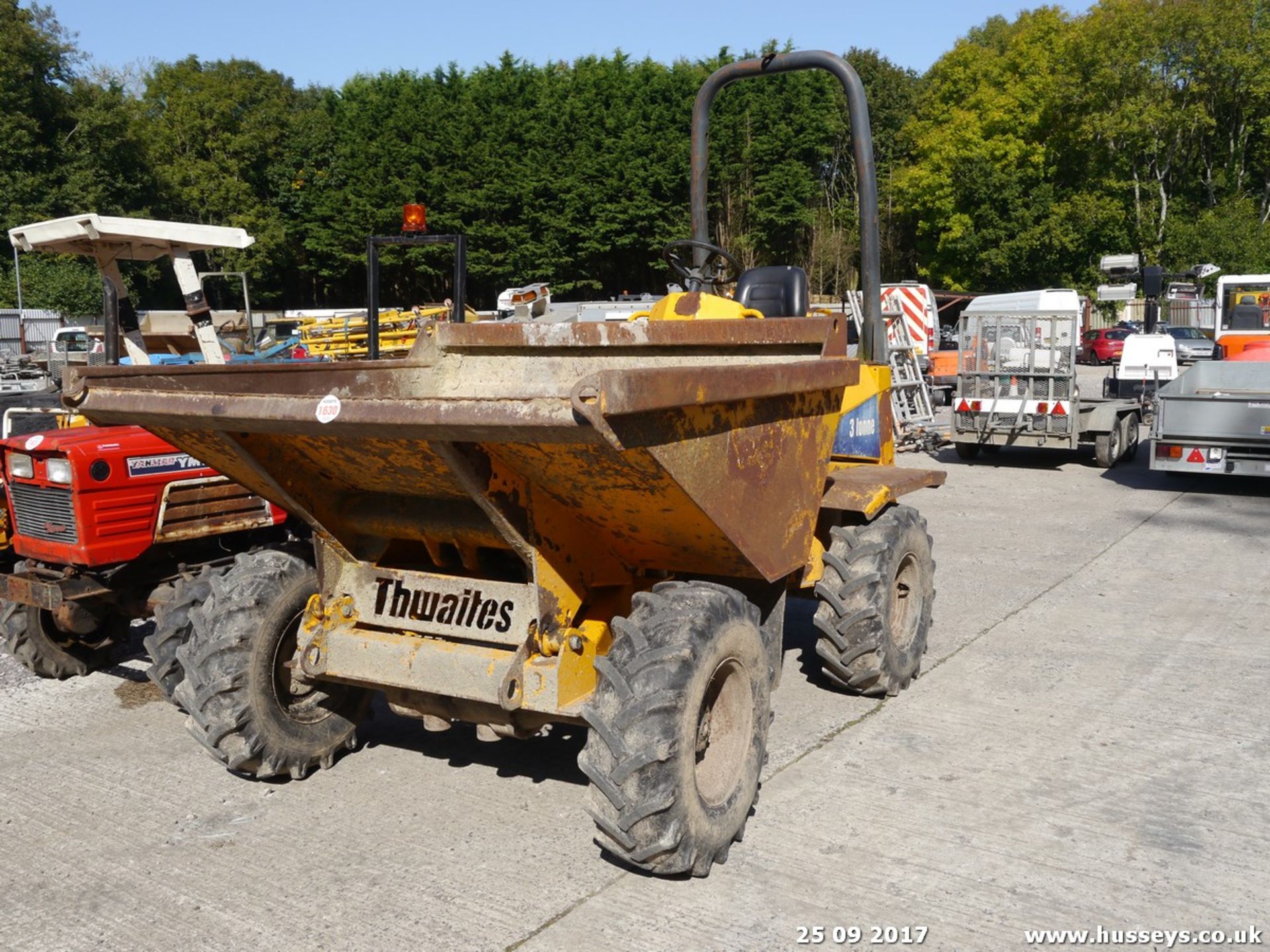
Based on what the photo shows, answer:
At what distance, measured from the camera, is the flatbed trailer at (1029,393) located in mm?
13188

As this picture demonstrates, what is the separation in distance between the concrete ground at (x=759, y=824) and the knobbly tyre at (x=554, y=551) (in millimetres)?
265

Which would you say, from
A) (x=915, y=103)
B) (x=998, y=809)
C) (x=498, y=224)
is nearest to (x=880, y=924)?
(x=998, y=809)

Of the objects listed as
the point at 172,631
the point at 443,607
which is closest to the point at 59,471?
the point at 172,631

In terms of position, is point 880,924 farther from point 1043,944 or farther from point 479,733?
point 479,733

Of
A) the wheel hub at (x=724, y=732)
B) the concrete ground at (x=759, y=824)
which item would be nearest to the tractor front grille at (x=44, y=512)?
the concrete ground at (x=759, y=824)

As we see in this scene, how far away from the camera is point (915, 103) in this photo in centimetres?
5172

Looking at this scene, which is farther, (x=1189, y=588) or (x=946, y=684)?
(x=1189, y=588)

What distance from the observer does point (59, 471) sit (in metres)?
5.52

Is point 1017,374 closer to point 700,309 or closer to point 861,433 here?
point 861,433

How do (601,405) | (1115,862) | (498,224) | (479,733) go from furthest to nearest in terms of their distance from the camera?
(498,224) → (479,733) → (1115,862) → (601,405)

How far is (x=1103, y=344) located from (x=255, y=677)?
30.1 m

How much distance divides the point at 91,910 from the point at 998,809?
3.21 metres

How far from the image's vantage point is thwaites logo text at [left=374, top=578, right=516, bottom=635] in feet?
12.5

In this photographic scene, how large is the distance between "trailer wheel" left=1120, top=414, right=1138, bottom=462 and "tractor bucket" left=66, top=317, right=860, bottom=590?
34.6 feet
